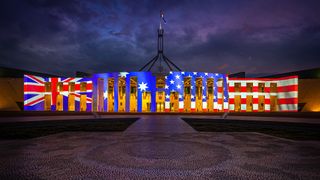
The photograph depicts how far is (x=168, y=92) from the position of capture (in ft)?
108

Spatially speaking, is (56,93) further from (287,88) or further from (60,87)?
(287,88)

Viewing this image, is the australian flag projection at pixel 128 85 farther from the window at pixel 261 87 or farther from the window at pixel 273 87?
the window at pixel 273 87

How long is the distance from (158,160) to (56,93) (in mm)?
38399

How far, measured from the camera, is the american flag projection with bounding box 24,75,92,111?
122 feet

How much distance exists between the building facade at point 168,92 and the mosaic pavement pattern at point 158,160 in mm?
25227

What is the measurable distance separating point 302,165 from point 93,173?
5.58 meters

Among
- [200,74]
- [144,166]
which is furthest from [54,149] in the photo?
[200,74]

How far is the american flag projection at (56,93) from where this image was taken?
37312mm

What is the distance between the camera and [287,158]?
630 cm

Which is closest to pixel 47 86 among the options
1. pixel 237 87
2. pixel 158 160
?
pixel 237 87

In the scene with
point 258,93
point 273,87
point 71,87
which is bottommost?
point 258,93

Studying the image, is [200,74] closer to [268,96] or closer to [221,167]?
[268,96]

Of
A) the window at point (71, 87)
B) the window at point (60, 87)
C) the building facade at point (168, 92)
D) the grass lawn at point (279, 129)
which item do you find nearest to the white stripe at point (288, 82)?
the building facade at point (168, 92)

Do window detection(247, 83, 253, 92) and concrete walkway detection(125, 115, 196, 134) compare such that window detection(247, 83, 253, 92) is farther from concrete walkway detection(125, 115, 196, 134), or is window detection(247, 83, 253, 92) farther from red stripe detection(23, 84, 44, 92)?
red stripe detection(23, 84, 44, 92)
